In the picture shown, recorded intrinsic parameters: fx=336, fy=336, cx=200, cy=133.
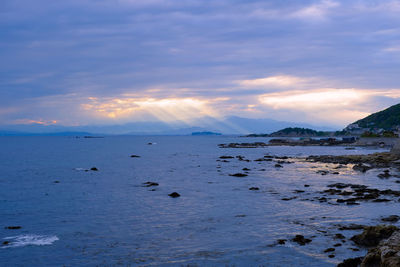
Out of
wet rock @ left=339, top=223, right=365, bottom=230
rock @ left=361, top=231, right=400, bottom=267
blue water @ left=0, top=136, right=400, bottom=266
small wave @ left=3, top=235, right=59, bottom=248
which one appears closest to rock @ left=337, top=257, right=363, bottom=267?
blue water @ left=0, top=136, right=400, bottom=266

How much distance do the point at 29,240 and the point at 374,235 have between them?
18006 millimetres

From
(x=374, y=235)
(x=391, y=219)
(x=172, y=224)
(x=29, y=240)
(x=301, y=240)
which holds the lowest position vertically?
(x=29, y=240)

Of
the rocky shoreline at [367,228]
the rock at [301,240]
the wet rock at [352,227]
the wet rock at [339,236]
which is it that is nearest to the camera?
the rocky shoreline at [367,228]

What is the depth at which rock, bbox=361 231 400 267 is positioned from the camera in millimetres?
10216

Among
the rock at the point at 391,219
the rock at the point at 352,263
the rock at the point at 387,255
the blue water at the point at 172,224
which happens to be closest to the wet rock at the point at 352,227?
the blue water at the point at 172,224

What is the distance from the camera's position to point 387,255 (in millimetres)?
10672

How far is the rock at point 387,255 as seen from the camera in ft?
33.5

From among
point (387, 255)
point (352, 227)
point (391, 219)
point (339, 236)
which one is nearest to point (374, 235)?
point (339, 236)

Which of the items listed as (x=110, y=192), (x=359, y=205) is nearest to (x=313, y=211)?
(x=359, y=205)

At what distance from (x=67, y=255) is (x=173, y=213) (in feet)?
31.4

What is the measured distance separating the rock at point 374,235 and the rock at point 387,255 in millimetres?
4216

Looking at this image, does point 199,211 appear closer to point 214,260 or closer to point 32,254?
point 214,260

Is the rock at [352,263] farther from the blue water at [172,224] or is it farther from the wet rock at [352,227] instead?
the wet rock at [352,227]

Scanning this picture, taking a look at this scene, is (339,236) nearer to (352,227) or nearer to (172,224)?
(352,227)
